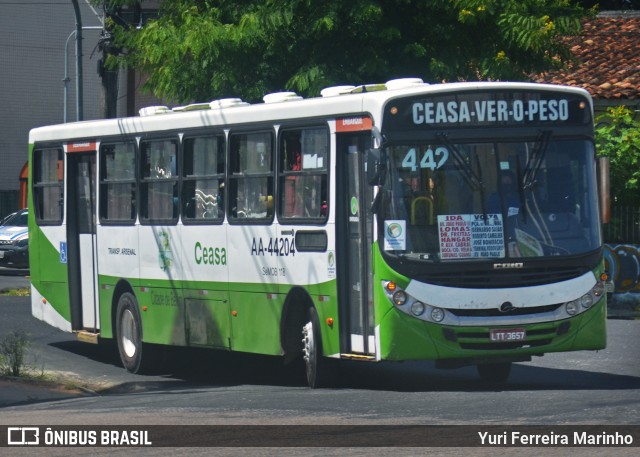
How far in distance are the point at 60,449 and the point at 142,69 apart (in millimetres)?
16508

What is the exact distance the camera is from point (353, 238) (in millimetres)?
13789

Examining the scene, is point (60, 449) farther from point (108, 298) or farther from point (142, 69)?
point (142, 69)

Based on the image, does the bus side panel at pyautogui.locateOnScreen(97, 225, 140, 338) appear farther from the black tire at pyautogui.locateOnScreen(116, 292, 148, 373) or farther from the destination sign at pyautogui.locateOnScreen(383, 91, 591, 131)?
the destination sign at pyautogui.locateOnScreen(383, 91, 591, 131)

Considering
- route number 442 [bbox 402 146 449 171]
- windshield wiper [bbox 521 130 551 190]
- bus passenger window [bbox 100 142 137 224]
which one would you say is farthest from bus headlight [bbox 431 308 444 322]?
bus passenger window [bbox 100 142 137 224]

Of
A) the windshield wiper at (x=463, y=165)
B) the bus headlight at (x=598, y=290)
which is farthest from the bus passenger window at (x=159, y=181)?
the bus headlight at (x=598, y=290)

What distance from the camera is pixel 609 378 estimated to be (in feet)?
50.0

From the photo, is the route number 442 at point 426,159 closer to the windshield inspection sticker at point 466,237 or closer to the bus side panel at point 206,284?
the windshield inspection sticker at point 466,237

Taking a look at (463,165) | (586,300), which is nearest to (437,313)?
(463,165)

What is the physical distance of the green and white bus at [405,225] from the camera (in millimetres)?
13156

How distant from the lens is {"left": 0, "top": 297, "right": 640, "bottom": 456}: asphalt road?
11.1 metres

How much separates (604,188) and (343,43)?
34.0 feet

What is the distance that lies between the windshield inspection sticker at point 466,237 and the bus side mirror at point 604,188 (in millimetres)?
1172

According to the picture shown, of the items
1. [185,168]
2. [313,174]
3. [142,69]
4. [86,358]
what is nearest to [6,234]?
[142,69]

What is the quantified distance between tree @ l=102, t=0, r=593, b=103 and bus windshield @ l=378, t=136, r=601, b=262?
9302mm
